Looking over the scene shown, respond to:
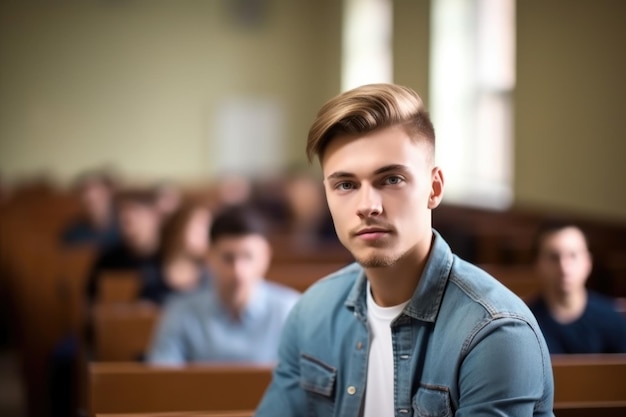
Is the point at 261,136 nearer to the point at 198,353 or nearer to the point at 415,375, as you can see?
the point at 198,353

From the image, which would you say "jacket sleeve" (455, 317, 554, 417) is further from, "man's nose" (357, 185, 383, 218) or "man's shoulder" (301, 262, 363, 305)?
"man's shoulder" (301, 262, 363, 305)

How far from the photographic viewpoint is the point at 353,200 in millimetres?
1545

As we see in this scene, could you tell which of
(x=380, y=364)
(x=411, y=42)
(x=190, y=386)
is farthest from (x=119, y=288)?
(x=411, y=42)

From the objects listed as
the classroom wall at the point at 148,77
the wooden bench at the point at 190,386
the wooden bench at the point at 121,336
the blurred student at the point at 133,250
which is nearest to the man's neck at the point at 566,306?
the wooden bench at the point at 190,386

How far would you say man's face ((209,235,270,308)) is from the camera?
3.39 m

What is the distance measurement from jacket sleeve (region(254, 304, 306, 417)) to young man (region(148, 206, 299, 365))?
1.57 meters

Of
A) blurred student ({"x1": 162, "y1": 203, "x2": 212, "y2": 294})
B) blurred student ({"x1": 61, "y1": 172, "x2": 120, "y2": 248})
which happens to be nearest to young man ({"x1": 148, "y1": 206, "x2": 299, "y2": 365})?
blurred student ({"x1": 162, "y1": 203, "x2": 212, "y2": 294})

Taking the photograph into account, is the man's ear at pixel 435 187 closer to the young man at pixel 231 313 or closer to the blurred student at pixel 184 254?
the young man at pixel 231 313

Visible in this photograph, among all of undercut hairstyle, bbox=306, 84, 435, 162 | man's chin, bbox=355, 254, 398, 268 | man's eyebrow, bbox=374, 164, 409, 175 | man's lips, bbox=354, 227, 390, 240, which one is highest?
undercut hairstyle, bbox=306, 84, 435, 162

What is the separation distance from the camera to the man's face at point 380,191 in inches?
59.9

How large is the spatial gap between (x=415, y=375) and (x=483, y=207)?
7038mm

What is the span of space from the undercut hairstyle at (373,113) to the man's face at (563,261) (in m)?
1.56

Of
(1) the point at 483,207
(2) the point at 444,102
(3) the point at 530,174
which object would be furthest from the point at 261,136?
(3) the point at 530,174

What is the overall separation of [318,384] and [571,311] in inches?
52.1
